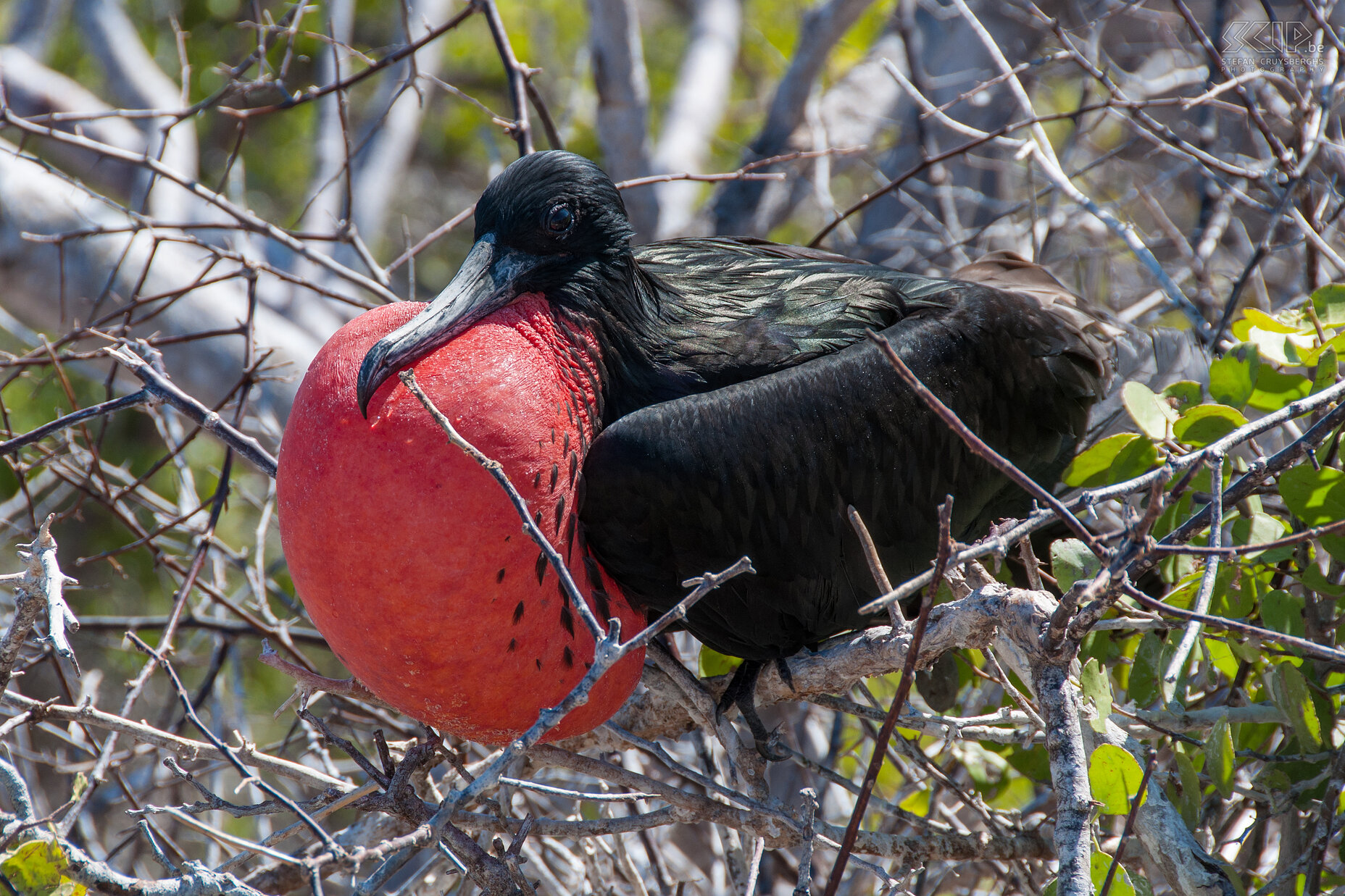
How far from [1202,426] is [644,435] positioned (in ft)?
3.05

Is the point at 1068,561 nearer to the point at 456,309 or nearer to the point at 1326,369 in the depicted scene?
the point at 1326,369

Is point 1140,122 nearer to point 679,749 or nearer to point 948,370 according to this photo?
point 948,370

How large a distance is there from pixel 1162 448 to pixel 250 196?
5632 millimetres

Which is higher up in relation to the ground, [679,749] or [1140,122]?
[1140,122]

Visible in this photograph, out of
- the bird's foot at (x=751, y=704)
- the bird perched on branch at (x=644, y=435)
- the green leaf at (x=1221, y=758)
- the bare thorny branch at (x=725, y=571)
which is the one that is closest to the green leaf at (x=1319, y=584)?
the bare thorny branch at (x=725, y=571)

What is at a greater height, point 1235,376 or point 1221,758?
point 1235,376

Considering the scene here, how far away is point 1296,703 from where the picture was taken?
1734 mm

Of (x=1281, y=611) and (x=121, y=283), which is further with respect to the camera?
(x=121, y=283)

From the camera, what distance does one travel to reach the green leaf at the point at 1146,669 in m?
1.87

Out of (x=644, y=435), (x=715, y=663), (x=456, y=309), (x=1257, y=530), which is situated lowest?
(x=715, y=663)

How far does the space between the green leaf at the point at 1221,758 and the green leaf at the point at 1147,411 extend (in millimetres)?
470

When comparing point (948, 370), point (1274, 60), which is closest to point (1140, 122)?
point (1274, 60)

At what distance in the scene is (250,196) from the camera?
6.41 metres

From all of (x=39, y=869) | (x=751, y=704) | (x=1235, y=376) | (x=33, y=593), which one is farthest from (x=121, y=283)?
(x=1235, y=376)
